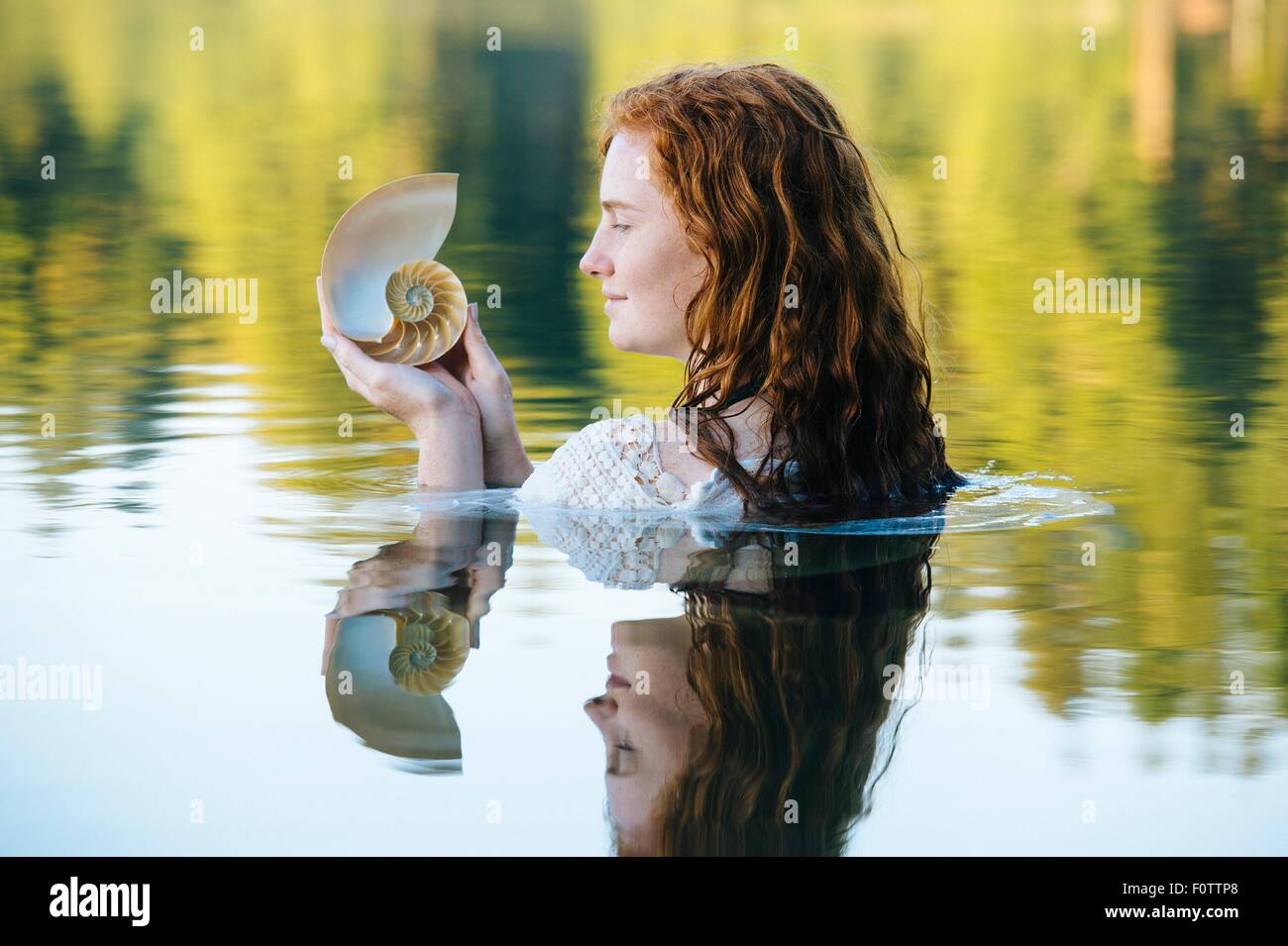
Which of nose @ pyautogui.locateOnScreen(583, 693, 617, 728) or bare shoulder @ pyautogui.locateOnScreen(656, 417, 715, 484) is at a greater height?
bare shoulder @ pyautogui.locateOnScreen(656, 417, 715, 484)

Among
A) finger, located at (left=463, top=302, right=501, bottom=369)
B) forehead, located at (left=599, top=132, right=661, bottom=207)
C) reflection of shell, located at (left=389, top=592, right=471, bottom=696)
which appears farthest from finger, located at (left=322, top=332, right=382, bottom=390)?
reflection of shell, located at (left=389, top=592, right=471, bottom=696)

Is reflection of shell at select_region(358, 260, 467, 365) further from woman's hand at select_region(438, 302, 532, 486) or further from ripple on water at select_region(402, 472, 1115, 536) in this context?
ripple on water at select_region(402, 472, 1115, 536)

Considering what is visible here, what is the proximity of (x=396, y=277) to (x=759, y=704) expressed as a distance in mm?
2057

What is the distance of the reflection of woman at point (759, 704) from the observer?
3004mm

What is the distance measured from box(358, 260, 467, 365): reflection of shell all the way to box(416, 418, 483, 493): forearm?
0.21m

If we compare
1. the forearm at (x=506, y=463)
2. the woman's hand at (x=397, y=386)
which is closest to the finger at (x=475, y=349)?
the woman's hand at (x=397, y=386)

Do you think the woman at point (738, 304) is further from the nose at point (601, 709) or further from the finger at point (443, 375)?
the nose at point (601, 709)

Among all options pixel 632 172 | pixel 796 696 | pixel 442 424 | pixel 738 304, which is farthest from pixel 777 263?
pixel 796 696

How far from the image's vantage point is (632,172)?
4828 mm

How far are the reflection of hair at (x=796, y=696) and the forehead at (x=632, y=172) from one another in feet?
3.29

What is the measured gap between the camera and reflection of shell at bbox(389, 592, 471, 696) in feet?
12.2

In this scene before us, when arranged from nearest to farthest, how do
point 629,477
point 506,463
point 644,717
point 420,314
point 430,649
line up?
point 644,717, point 430,649, point 629,477, point 420,314, point 506,463

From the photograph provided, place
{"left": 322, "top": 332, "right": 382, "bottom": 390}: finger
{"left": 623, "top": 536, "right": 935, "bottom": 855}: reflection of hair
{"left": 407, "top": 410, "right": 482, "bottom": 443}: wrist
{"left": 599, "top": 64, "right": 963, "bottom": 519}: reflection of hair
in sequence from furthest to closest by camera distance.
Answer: {"left": 407, "top": 410, "right": 482, "bottom": 443}: wrist < {"left": 322, "top": 332, "right": 382, "bottom": 390}: finger < {"left": 599, "top": 64, "right": 963, "bottom": 519}: reflection of hair < {"left": 623, "top": 536, "right": 935, "bottom": 855}: reflection of hair

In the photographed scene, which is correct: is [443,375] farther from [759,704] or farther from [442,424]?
[759,704]
